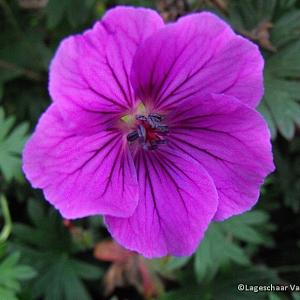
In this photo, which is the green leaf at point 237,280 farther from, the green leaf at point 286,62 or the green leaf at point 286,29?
the green leaf at point 286,29

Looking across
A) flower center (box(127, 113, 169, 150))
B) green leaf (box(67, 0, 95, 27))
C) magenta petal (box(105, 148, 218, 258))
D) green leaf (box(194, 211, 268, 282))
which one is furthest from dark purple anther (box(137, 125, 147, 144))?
green leaf (box(67, 0, 95, 27))

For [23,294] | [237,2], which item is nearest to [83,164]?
[23,294]

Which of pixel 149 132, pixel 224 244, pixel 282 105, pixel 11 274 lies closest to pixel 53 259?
pixel 11 274

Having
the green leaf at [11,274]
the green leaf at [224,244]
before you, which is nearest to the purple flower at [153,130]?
the green leaf at [11,274]

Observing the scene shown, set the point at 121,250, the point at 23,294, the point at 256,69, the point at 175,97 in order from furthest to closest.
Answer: the point at 121,250
the point at 23,294
the point at 175,97
the point at 256,69

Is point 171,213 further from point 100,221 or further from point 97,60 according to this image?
point 100,221

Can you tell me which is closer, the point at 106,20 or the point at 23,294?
the point at 106,20

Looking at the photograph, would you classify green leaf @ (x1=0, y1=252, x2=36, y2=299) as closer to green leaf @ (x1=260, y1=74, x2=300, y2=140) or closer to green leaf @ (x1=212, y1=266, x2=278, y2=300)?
green leaf @ (x1=212, y1=266, x2=278, y2=300)

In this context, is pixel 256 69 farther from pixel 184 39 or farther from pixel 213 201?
pixel 213 201
